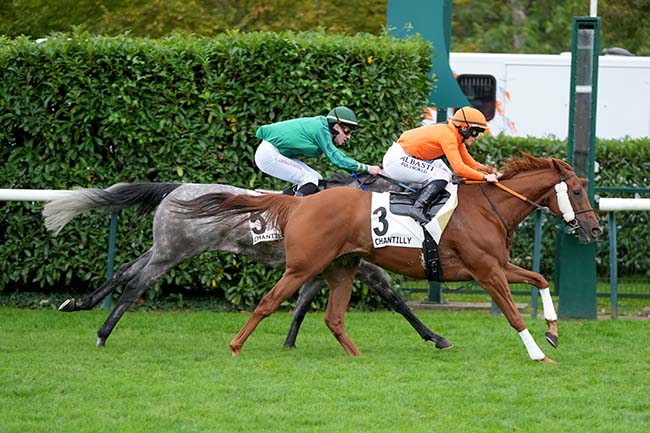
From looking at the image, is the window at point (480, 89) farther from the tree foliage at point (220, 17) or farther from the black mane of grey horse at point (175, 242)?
the black mane of grey horse at point (175, 242)

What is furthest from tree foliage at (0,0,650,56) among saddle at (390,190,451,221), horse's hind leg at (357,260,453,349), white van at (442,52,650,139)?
saddle at (390,190,451,221)

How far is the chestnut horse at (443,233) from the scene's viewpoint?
911cm

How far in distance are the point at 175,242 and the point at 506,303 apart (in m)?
2.84

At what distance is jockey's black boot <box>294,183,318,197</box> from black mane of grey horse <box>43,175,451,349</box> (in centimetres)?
18

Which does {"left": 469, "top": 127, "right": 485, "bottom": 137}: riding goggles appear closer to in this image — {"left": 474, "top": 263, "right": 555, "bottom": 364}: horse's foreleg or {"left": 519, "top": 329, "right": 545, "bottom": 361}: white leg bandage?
{"left": 474, "top": 263, "right": 555, "bottom": 364}: horse's foreleg

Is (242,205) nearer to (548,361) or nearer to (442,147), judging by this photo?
(442,147)

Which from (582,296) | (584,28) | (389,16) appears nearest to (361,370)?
(582,296)

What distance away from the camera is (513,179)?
9.57 metres

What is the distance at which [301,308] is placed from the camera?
10070 mm

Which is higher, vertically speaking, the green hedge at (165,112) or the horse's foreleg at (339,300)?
the green hedge at (165,112)

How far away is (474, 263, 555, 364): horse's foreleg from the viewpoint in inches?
355

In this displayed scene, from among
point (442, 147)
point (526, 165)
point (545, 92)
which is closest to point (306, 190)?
point (442, 147)

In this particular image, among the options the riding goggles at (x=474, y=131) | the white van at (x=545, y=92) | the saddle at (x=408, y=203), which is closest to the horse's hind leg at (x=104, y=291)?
the saddle at (x=408, y=203)

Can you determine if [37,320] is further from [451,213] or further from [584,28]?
[584,28]
